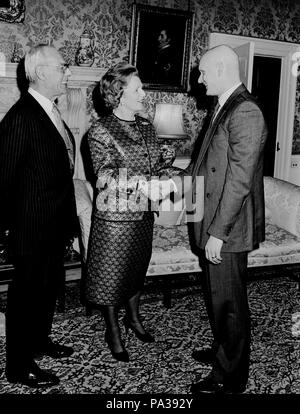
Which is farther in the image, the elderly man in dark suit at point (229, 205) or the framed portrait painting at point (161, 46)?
the framed portrait painting at point (161, 46)

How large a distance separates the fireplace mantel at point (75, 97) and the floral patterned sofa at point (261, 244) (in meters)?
0.95

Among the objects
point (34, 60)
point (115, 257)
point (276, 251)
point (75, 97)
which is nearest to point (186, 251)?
point (276, 251)

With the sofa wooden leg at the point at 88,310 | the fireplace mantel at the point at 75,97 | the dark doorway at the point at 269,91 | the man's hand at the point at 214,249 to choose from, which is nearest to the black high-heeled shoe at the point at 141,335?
the sofa wooden leg at the point at 88,310

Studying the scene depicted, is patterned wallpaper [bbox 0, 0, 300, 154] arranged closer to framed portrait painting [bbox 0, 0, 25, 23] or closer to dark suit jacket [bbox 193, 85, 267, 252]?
framed portrait painting [bbox 0, 0, 25, 23]

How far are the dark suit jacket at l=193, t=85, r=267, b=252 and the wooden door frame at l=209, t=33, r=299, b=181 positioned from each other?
4.17 m

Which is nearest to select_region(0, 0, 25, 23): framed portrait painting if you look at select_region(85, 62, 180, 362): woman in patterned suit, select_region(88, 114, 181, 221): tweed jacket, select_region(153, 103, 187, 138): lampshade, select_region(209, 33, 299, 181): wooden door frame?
select_region(153, 103, 187, 138): lampshade

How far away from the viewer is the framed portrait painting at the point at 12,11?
4.50 metres

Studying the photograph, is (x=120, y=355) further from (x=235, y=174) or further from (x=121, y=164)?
(x=235, y=174)

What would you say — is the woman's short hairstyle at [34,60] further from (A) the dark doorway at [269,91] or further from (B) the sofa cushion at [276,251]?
(A) the dark doorway at [269,91]

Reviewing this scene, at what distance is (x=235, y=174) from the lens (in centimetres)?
215

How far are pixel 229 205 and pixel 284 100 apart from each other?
183 inches

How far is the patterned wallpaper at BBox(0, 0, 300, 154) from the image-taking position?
4.70m

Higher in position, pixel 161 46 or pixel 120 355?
pixel 161 46

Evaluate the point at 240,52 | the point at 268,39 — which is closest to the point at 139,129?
the point at 240,52
